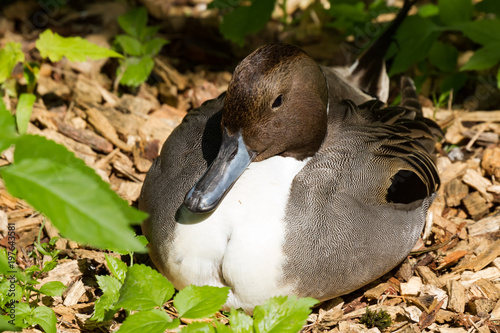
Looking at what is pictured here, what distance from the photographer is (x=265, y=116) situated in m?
2.55

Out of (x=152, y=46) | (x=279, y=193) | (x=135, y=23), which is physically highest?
(x=135, y=23)

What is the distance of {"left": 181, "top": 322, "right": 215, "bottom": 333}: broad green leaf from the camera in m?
2.01

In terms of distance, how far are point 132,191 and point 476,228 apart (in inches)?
76.2

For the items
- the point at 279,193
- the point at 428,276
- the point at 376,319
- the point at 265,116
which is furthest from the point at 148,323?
the point at 428,276

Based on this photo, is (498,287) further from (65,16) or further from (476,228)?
(65,16)

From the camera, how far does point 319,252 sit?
2.52 metres

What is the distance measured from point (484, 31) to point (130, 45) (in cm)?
229

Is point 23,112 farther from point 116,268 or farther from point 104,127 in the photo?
point 116,268

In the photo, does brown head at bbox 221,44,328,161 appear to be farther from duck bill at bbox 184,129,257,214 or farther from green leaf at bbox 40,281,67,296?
green leaf at bbox 40,281,67,296

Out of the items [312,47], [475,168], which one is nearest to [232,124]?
[475,168]

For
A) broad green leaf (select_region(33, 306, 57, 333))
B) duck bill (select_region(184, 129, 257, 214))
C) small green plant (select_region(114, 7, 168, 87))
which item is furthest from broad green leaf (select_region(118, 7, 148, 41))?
broad green leaf (select_region(33, 306, 57, 333))

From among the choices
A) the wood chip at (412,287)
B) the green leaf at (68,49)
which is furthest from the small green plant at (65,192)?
the green leaf at (68,49)

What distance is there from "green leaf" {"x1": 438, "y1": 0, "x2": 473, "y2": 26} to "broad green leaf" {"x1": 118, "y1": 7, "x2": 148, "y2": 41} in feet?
6.61

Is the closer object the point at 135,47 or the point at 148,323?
the point at 148,323
